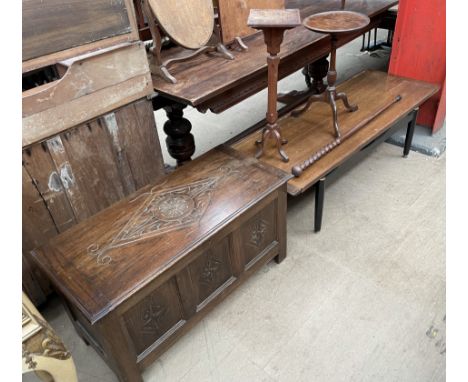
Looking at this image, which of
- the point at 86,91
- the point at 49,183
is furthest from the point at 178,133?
the point at 49,183

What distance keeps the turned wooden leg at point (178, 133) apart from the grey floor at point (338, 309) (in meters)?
0.76

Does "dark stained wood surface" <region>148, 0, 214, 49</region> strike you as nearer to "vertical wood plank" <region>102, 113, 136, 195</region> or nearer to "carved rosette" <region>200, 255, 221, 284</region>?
"vertical wood plank" <region>102, 113, 136, 195</region>

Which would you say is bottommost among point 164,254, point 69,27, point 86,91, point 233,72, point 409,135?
point 409,135

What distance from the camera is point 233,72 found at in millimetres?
2027

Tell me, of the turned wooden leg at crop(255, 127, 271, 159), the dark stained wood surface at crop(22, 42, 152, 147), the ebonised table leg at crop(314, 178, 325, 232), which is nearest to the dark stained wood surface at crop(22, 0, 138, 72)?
the dark stained wood surface at crop(22, 42, 152, 147)

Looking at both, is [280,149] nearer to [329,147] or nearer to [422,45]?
[329,147]

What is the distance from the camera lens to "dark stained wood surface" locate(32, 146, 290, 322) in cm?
134

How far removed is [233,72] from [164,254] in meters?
1.07

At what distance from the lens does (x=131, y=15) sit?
5.50ft

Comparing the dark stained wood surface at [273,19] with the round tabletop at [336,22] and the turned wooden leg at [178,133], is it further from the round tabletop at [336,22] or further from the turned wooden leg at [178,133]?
the turned wooden leg at [178,133]

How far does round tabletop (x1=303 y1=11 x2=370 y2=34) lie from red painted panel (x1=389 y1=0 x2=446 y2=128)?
795 mm

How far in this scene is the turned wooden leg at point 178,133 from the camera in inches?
92.2

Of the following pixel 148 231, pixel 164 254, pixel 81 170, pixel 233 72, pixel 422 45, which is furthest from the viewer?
pixel 422 45

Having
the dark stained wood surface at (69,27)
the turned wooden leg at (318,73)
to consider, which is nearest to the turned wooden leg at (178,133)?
the dark stained wood surface at (69,27)
